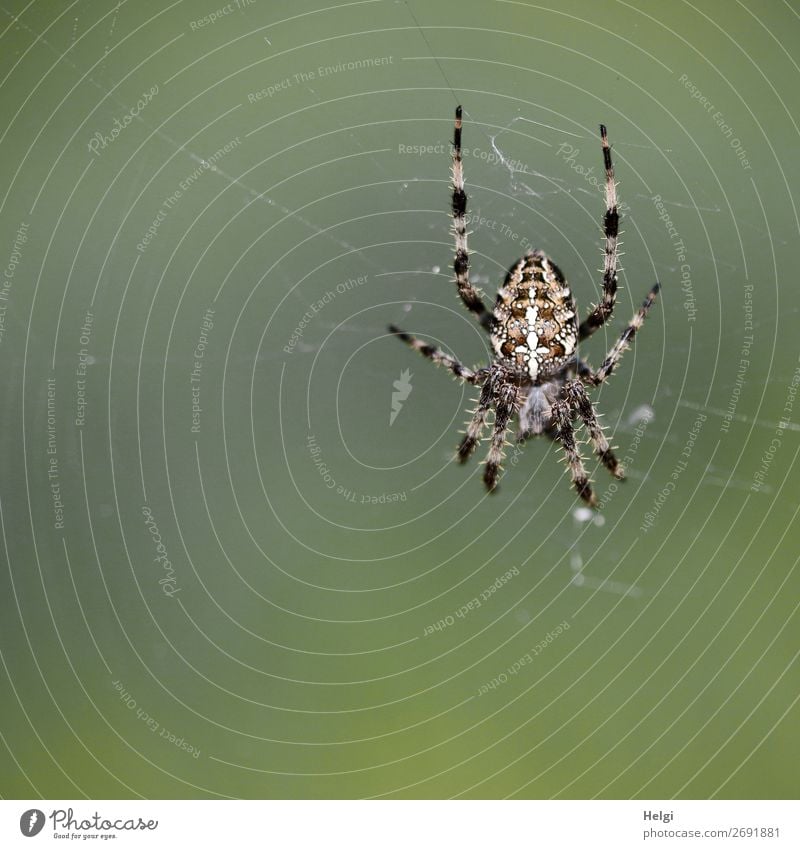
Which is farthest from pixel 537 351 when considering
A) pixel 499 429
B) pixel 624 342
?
pixel 499 429

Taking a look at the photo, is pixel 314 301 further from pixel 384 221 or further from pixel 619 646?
pixel 619 646
